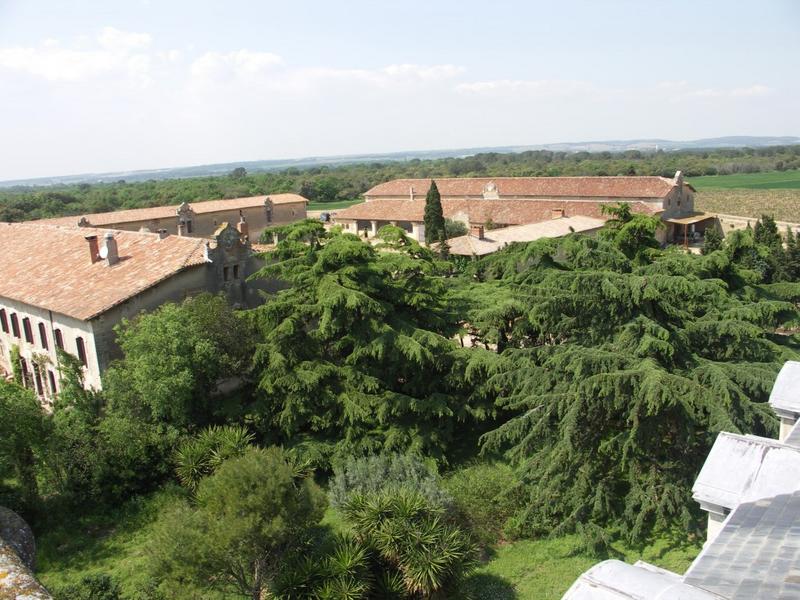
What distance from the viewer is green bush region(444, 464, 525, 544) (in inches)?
588

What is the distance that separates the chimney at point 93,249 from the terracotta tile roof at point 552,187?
45.1 m

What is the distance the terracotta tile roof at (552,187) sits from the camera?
55.4m

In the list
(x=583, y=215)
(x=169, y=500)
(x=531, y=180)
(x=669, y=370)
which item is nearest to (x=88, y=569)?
(x=169, y=500)

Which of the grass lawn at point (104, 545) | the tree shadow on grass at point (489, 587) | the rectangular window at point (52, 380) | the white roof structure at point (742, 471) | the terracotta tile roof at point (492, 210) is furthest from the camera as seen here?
the terracotta tile roof at point (492, 210)

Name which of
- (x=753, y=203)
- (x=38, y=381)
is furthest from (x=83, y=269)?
(x=753, y=203)

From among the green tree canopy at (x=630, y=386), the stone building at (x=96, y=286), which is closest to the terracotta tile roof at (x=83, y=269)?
the stone building at (x=96, y=286)

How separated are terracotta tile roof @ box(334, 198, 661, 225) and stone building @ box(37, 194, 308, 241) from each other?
6.40m

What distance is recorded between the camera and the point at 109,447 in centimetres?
1736

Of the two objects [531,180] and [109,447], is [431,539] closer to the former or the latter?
[109,447]

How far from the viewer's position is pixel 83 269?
78.1ft

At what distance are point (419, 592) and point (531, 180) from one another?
57198 millimetres

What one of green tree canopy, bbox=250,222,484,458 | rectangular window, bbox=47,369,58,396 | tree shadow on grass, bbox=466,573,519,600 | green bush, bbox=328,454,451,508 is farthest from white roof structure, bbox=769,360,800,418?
rectangular window, bbox=47,369,58,396

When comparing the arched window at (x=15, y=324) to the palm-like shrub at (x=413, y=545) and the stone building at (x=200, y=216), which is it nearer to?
the stone building at (x=200, y=216)

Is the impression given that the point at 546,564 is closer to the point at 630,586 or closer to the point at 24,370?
the point at 630,586
